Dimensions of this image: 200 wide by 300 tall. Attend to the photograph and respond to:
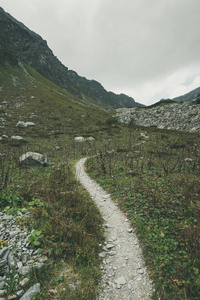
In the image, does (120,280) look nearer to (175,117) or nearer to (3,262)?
(3,262)

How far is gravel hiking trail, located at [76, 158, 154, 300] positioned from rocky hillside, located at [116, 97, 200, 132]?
138ft

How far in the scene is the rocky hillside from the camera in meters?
41.5

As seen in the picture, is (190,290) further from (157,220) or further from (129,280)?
(157,220)

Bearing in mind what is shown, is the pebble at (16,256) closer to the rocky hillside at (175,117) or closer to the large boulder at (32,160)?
the large boulder at (32,160)

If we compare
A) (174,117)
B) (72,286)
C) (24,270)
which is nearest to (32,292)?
(24,270)

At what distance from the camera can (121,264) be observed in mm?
5020

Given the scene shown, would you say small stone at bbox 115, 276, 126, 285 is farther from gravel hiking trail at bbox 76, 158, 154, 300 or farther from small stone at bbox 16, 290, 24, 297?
small stone at bbox 16, 290, 24, 297

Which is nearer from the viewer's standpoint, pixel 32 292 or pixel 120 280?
pixel 32 292

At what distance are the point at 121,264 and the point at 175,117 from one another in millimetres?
52709

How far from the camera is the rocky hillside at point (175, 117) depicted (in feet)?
136

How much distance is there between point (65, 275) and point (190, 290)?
3.76m

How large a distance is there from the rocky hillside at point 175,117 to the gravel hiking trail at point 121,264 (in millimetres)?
42019

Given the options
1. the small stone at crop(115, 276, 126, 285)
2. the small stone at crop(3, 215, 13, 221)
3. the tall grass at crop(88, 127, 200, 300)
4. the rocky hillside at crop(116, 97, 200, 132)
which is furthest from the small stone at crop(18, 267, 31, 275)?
the rocky hillside at crop(116, 97, 200, 132)

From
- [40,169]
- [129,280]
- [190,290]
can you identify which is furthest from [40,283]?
[40,169]
